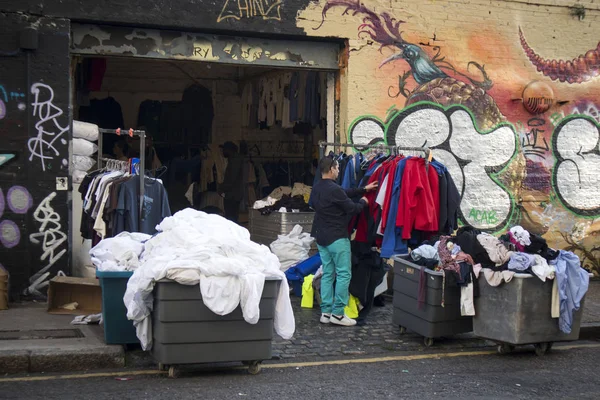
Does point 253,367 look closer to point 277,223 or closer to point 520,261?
point 520,261

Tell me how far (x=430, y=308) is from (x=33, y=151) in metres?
5.86

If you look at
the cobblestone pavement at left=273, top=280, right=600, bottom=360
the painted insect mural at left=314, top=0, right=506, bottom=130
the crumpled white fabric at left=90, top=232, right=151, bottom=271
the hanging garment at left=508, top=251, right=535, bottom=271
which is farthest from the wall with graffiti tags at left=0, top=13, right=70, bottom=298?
the hanging garment at left=508, top=251, right=535, bottom=271

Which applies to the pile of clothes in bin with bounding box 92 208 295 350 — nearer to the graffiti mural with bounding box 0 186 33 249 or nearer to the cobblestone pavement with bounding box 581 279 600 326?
the graffiti mural with bounding box 0 186 33 249

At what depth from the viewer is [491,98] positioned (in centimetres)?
1330

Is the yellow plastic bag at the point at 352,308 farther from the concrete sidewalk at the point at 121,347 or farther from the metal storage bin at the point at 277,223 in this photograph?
the metal storage bin at the point at 277,223

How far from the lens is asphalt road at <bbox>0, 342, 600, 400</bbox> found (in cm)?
677

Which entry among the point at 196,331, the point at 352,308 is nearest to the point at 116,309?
the point at 196,331

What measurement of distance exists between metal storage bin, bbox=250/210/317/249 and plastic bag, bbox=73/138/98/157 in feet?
10.8

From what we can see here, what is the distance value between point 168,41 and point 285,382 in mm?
6133

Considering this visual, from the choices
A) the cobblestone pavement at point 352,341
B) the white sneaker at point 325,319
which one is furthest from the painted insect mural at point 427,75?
the cobblestone pavement at point 352,341

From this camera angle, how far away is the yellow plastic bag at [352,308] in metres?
10.2

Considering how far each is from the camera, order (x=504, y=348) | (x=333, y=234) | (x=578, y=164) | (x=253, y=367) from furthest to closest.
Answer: (x=578, y=164), (x=333, y=234), (x=504, y=348), (x=253, y=367)

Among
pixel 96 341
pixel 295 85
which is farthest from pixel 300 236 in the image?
pixel 96 341

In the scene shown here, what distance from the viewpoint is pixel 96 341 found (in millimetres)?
8070
